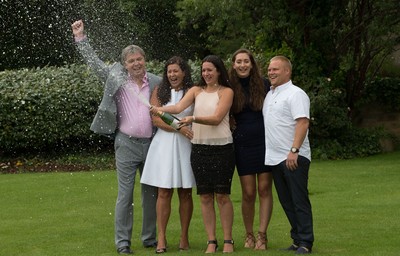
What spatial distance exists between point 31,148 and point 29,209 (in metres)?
6.03

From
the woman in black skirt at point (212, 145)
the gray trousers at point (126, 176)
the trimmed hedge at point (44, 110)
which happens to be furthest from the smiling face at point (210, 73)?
the trimmed hedge at point (44, 110)

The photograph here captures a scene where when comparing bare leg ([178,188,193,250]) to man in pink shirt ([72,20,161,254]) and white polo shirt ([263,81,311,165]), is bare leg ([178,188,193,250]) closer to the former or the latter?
man in pink shirt ([72,20,161,254])

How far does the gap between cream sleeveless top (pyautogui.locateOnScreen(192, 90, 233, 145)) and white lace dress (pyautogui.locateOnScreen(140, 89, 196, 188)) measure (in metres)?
0.19

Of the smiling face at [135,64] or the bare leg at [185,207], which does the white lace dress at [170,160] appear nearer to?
the bare leg at [185,207]

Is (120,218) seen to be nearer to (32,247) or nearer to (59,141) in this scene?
(32,247)

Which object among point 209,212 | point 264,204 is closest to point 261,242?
point 264,204

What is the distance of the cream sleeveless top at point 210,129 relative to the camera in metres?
8.65

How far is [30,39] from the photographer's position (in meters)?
27.6

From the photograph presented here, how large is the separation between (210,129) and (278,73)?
77 centimetres

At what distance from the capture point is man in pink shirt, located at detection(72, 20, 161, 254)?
897 cm

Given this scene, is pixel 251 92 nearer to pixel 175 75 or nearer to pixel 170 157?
pixel 175 75

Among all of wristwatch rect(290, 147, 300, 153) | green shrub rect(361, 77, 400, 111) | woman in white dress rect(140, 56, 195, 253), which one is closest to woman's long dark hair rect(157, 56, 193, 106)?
woman in white dress rect(140, 56, 195, 253)

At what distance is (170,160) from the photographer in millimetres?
8820

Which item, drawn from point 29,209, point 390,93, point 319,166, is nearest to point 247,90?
point 29,209
